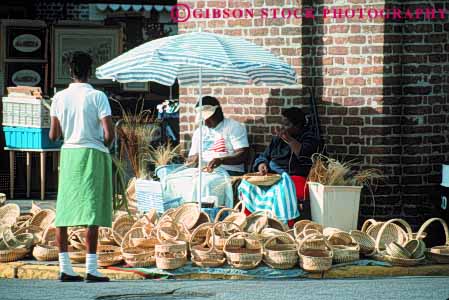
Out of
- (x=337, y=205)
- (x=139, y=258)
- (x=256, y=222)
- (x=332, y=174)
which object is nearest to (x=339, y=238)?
(x=256, y=222)

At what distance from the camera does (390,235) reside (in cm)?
1119

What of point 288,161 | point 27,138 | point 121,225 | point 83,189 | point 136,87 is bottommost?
point 121,225

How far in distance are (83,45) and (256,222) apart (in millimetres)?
9638

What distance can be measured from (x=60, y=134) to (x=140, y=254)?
4.39ft

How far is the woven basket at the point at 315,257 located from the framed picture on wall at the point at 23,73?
10.2m

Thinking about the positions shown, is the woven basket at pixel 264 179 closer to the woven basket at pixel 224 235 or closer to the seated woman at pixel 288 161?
the seated woman at pixel 288 161

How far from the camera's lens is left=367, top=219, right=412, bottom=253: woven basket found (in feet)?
35.1

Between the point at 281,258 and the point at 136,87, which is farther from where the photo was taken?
the point at 136,87

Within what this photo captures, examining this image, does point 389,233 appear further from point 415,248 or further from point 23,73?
point 23,73

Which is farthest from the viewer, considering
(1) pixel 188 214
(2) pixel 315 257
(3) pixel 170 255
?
(1) pixel 188 214

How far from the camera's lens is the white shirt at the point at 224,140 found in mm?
12828

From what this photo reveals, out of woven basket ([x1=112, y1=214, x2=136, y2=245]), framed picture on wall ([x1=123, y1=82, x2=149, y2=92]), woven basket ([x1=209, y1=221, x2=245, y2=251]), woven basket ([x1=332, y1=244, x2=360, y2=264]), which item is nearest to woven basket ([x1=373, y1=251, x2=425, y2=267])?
woven basket ([x1=332, y1=244, x2=360, y2=264])

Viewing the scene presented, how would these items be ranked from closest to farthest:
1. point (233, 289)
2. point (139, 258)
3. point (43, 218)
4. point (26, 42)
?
1. point (233, 289)
2. point (139, 258)
3. point (43, 218)
4. point (26, 42)

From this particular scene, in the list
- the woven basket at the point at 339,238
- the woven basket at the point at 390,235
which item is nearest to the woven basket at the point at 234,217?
the woven basket at the point at 339,238
